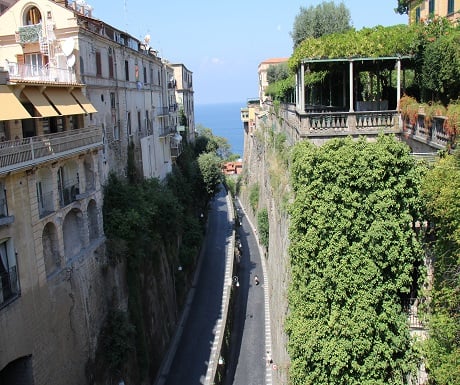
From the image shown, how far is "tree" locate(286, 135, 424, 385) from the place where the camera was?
45.3ft

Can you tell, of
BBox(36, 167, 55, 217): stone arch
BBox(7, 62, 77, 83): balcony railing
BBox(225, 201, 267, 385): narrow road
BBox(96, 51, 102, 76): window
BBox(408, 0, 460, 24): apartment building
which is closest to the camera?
BBox(36, 167, 55, 217): stone arch

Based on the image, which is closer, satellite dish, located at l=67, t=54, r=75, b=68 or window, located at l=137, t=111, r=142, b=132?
satellite dish, located at l=67, t=54, r=75, b=68

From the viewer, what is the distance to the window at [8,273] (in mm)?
15188

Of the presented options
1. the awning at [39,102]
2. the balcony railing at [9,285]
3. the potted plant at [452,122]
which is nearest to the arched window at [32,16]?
the awning at [39,102]

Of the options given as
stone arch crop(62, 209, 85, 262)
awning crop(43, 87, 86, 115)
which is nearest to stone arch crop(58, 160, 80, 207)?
stone arch crop(62, 209, 85, 262)

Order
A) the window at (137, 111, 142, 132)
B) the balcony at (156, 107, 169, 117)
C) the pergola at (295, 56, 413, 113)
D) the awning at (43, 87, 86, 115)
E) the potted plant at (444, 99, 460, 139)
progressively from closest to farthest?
the potted plant at (444, 99, 460, 139) → the pergola at (295, 56, 413, 113) → the awning at (43, 87, 86, 115) → the window at (137, 111, 142, 132) → the balcony at (156, 107, 169, 117)

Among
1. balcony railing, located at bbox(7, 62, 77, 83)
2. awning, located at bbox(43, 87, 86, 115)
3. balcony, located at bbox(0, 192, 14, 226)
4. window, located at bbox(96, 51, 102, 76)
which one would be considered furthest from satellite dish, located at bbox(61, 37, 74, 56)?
balcony, located at bbox(0, 192, 14, 226)

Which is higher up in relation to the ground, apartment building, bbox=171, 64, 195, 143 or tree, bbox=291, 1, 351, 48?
tree, bbox=291, 1, 351, 48

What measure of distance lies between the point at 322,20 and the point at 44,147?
31.2 meters

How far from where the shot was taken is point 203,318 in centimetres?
3198

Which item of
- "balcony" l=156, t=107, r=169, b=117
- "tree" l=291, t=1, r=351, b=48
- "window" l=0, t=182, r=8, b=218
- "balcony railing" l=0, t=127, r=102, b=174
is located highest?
"tree" l=291, t=1, r=351, b=48

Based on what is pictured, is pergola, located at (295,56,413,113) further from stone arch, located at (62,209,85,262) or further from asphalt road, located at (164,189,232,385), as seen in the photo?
asphalt road, located at (164,189,232,385)

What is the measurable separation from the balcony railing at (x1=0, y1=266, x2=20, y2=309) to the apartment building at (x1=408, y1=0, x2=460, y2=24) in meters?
17.2

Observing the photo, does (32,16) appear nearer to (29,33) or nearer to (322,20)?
(29,33)
